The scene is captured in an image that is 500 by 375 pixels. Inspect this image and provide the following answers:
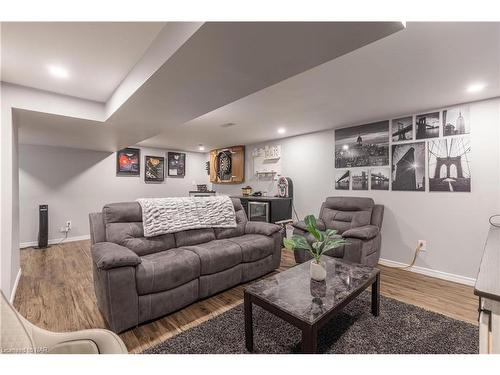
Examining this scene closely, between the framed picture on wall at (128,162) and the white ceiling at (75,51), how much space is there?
3208 mm

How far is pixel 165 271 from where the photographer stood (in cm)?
192

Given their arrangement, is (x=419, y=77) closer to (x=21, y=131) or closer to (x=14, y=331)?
(x=14, y=331)

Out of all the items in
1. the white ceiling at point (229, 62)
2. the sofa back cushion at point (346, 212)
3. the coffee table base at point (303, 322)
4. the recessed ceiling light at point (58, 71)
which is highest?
the recessed ceiling light at point (58, 71)

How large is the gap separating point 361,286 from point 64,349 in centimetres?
177

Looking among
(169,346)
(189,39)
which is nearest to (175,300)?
(169,346)

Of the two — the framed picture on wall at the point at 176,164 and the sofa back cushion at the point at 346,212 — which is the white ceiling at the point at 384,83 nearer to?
the sofa back cushion at the point at 346,212

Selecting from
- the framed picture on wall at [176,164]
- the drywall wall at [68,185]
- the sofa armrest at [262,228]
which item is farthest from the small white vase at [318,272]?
the framed picture on wall at [176,164]

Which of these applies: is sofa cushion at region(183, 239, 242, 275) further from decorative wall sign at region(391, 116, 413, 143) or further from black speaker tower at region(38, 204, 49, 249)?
black speaker tower at region(38, 204, 49, 249)

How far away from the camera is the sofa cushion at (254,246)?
2559 millimetres

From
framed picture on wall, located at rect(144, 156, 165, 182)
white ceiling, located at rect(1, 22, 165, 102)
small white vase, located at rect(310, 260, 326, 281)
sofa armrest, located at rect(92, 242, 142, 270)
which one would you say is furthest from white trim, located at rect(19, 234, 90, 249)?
small white vase, located at rect(310, 260, 326, 281)

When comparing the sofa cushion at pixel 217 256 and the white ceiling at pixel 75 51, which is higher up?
the white ceiling at pixel 75 51

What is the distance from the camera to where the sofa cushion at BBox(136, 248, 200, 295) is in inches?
71.8

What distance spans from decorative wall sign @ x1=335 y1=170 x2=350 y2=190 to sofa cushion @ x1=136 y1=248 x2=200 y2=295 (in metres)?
2.68

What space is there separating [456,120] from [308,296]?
2885 mm
